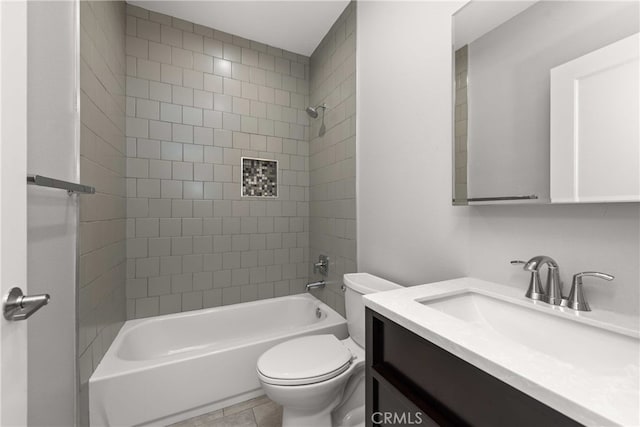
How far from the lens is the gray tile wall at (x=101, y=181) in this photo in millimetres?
1155

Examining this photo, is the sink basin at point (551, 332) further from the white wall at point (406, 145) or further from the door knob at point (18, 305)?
the door knob at point (18, 305)

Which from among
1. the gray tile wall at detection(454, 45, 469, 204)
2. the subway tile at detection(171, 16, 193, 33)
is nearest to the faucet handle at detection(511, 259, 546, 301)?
the gray tile wall at detection(454, 45, 469, 204)

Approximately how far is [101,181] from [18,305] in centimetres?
111

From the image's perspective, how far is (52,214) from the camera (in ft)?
2.94

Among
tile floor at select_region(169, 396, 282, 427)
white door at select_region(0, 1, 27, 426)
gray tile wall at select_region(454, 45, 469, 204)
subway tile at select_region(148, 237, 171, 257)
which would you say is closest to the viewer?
white door at select_region(0, 1, 27, 426)

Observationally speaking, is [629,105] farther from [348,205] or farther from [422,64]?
[348,205]

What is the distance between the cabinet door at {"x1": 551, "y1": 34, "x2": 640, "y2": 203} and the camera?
25.4 inches

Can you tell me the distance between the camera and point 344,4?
1847mm

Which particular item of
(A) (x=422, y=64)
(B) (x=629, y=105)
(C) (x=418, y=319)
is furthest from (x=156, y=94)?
(B) (x=629, y=105)

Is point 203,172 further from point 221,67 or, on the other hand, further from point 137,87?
point 221,67

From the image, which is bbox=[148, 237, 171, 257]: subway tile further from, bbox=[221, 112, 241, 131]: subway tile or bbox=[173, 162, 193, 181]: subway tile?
bbox=[221, 112, 241, 131]: subway tile

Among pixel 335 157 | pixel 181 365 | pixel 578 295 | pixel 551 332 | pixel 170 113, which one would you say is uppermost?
pixel 170 113

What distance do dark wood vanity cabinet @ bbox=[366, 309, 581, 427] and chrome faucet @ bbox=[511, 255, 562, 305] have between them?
0.42 m

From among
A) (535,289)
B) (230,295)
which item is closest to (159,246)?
(230,295)
